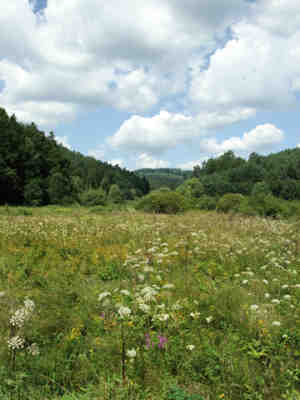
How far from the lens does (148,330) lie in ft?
10.8

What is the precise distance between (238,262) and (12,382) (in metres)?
4.98

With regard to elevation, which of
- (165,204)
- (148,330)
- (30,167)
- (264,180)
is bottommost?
(148,330)

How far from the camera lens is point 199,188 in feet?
186

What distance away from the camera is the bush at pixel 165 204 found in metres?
17.7

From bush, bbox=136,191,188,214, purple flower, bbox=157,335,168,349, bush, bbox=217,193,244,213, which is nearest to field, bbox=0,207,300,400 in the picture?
purple flower, bbox=157,335,168,349

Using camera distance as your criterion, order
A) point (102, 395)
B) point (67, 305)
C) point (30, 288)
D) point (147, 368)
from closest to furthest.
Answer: point (102, 395) < point (147, 368) < point (67, 305) < point (30, 288)

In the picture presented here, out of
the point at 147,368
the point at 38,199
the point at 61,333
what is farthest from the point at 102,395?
the point at 38,199

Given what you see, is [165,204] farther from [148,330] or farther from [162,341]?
[162,341]

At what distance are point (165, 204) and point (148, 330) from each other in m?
14.7

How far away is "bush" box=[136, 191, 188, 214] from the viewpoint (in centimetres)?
1772

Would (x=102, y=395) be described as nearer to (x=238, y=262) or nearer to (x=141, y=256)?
(x=141, y=256)

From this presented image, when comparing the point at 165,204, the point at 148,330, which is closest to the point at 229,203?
the point at 165,204

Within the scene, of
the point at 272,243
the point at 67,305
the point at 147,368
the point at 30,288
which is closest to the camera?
the point at 147,368

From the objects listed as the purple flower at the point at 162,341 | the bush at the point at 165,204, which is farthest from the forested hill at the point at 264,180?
the purple flower at the point at 162,341
